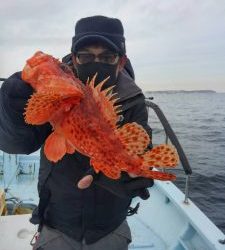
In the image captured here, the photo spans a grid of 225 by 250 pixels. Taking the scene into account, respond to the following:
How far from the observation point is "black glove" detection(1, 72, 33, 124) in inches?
99.2

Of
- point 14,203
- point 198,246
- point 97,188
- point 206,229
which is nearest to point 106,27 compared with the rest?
point 97,188

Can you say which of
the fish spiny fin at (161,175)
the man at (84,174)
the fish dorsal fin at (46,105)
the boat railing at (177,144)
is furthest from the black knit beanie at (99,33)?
the boat railing at (177,144)

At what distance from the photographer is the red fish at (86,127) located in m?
2.12

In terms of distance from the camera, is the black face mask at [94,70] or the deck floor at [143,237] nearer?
the black face mask at [94,70]

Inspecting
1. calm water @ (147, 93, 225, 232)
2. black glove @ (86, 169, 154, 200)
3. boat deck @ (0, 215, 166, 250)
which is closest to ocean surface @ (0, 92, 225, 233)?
calm water @ (147, 93, 225, 232)

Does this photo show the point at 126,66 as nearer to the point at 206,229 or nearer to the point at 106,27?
the point at 106,27

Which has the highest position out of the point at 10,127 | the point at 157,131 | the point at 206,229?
the point at 10,127

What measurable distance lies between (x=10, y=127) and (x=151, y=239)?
12.6 ft


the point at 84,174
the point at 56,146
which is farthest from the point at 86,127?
the point at 84,174

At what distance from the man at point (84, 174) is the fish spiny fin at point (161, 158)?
0.61 m

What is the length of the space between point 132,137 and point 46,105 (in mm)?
Result: 638

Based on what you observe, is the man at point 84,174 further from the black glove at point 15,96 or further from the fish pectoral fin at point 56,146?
the fish pectoral fin at point 56,146

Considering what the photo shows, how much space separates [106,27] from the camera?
300 cm

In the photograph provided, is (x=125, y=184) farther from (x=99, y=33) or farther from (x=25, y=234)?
(x=25, y=234)
